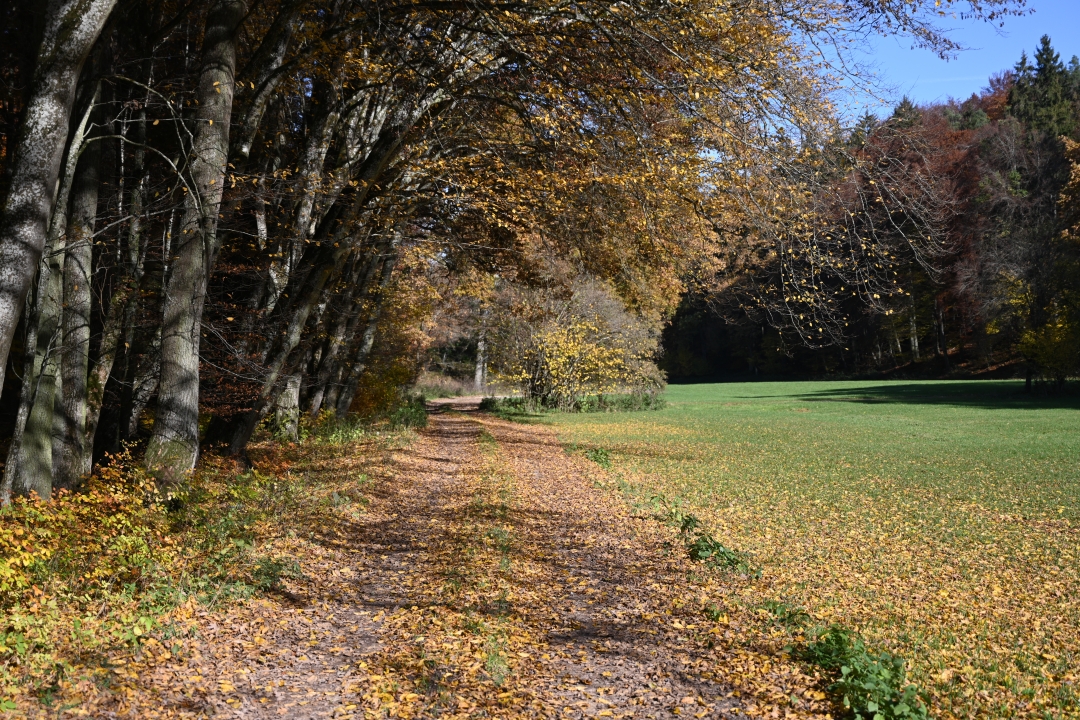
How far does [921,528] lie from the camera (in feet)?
32.9

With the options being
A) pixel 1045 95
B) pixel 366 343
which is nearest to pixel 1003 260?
pixel 1045 95

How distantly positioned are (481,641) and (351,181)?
7.17 meters

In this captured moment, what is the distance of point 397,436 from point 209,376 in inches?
248

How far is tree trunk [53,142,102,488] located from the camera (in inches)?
318

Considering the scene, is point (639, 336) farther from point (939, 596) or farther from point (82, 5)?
point (82, 5)

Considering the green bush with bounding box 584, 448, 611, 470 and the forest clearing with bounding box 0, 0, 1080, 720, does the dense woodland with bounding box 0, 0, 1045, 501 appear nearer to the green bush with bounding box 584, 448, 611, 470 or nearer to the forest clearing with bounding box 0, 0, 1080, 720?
the forest clearing with bounding box 0, 0, 1080, 720

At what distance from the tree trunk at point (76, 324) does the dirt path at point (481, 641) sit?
3.08 metres

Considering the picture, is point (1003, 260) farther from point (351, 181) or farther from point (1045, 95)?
point (351, 181)

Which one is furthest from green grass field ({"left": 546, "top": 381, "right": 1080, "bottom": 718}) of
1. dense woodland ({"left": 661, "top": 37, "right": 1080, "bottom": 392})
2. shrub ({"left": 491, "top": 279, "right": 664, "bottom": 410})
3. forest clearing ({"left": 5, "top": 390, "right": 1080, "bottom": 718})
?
shrub ({"left": 491, "top": 279, "right": 664, "bottom": 410})

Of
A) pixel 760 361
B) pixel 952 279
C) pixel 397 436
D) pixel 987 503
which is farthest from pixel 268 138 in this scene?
pixel 760 361

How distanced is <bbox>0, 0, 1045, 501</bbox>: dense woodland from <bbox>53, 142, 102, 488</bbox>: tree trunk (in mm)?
27

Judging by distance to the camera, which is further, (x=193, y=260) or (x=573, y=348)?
(x=573, y=348)

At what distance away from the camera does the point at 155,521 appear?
271 inches

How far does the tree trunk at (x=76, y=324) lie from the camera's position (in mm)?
8086
